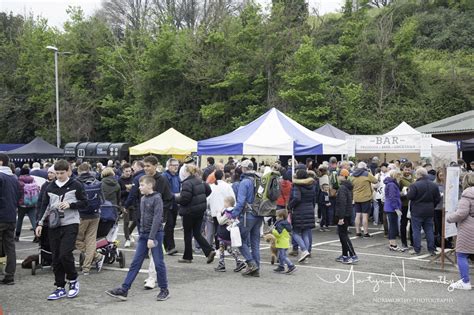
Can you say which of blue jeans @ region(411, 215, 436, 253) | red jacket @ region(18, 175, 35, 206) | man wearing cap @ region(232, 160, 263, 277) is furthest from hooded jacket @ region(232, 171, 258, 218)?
red jacket @ region(18, 175, 35, 206)

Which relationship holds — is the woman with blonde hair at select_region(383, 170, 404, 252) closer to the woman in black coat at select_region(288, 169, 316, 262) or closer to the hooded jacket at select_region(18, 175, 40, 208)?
the woman in black coat at select_region(288, 169, 316, 262)

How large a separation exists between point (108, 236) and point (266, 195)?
9.59 feet

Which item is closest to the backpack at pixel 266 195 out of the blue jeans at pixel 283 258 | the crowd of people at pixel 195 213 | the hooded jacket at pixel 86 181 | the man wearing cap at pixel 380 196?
the crowd of people at pixel 195 213

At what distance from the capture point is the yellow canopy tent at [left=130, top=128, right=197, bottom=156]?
21.6 meters

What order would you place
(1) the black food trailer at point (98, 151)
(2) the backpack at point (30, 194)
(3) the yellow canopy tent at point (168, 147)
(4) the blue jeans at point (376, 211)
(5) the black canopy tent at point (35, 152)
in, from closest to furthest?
1. (2) the backpack at point (30, 194)
2. (4) the blue jeans at point (376, 211)
3. (3) the yellow canopy tent at point (168, 147)
4. (5) the black canopy tent at point (35, 152)
5. (1) the black food trailer at point (98, 151)

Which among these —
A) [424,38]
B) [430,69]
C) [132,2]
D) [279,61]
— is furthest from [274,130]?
[132,2]

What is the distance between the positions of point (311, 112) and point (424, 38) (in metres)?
18.2

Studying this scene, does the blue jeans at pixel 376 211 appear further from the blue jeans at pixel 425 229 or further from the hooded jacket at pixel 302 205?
the hooded jacket at pixel 302 205

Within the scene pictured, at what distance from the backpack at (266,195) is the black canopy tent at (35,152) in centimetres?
2081

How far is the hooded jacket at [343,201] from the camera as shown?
10398mm

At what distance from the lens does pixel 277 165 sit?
1540cm

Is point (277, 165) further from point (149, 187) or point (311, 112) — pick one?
point (311, 112)

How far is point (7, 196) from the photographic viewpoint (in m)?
8.17

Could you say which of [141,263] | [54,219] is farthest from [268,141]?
[54,219]
